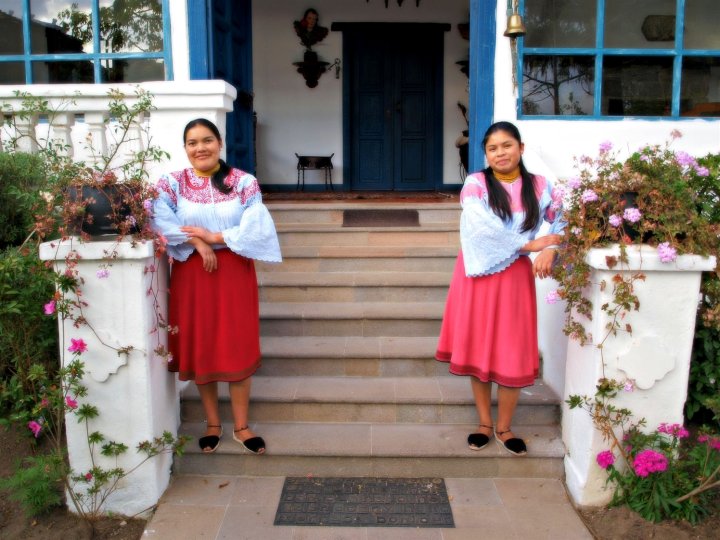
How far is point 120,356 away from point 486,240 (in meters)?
1.64

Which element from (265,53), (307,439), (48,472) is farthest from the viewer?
(265,53)

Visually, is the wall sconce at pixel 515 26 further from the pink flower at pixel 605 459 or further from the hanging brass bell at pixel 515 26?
the pink flower at pixel 605 459

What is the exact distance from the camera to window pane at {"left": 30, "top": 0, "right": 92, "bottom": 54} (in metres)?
4.64

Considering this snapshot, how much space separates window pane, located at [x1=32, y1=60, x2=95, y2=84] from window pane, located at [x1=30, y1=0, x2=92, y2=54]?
94 millimetres

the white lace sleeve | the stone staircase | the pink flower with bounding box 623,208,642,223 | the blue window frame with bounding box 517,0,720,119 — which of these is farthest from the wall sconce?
the pink flower with bounding box 623,208,642,223

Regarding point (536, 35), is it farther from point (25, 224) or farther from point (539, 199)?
point (25, 224)

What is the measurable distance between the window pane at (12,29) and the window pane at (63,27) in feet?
0.33

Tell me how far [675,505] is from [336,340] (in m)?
1.94

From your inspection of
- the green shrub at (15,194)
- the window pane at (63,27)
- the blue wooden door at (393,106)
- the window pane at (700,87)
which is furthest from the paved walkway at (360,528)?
the blue wooden door at (393,106)

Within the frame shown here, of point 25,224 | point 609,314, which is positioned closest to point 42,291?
point 25,224

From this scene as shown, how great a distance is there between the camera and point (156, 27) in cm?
454

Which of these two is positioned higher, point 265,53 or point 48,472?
point 265,53

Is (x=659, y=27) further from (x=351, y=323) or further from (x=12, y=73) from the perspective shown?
(x=12, y=73)

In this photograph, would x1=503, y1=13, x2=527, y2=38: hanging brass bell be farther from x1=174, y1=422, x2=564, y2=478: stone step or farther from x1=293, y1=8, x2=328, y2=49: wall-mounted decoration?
x1=293, y1=8, x2=328, y2=49: wall-mounted decoration
